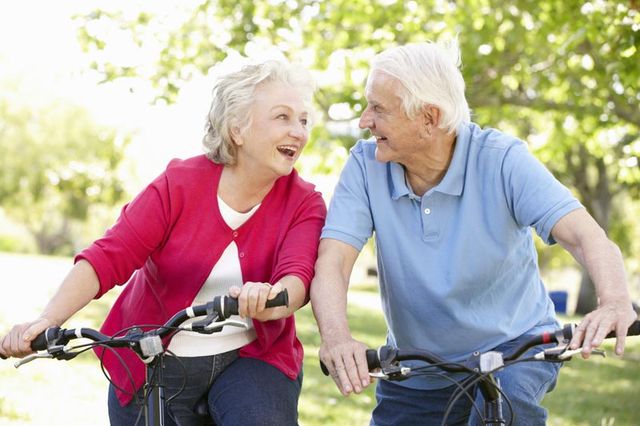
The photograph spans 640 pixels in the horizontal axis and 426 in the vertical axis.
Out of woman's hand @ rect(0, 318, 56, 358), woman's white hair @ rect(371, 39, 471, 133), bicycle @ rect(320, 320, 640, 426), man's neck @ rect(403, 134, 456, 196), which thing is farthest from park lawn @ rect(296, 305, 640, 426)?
bicycle @ rect(320, 320, 640, 426)

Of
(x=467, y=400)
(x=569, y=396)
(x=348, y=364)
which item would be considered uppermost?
(x=348, y=364)

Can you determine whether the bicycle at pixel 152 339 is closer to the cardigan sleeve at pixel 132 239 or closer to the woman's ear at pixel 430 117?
the cardigan sleeve at pixel 132 239

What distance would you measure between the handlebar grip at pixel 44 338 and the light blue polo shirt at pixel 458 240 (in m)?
1.07

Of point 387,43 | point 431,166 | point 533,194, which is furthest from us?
point 387,43

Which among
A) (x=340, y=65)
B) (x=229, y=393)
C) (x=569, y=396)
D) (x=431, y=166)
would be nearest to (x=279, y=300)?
(x=229, y=393)

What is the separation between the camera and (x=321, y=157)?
553 inches

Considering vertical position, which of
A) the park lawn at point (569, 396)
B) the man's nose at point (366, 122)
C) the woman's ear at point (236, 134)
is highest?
the man's nose at point (366, 122)

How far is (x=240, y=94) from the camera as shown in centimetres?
403

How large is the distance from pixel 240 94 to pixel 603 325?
1704 mm

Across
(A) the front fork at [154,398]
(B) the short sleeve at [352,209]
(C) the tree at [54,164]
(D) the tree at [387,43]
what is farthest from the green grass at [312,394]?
(C) the tree at [54,164]

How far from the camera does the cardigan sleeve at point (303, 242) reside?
3.77 metres

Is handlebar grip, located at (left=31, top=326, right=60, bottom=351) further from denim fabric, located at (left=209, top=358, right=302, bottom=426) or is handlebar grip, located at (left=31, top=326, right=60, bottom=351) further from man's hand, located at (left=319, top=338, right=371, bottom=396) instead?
man's hand, located at (left=319, top=338, right=371, bottom=396)

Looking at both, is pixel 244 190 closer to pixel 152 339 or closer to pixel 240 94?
pixel 240 94

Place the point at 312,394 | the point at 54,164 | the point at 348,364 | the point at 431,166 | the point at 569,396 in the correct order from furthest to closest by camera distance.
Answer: the point at 54,164 → the point at 569,396 → the point at 312,394 → the point at 431,166 → the point at 348,364
